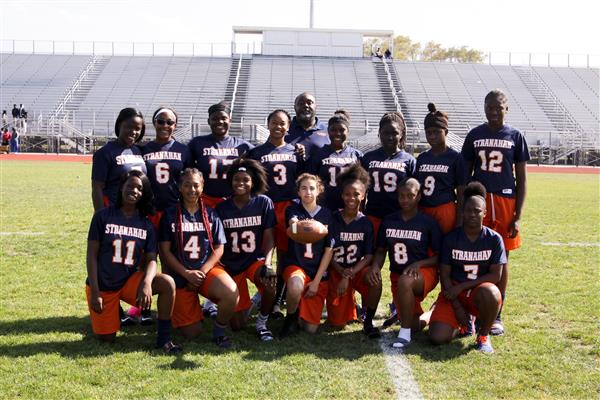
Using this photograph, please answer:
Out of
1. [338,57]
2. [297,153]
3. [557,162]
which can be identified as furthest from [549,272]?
[338,57]

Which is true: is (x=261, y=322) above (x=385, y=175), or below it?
below

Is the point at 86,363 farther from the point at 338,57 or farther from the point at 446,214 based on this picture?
the point at 338,57

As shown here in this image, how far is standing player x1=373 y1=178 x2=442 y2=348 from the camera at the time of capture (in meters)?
4.53

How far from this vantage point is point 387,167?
16.2 feet

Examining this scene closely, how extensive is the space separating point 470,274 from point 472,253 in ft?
0.54

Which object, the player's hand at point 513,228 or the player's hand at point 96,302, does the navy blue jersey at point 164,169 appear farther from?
the player's hand at point 513,228

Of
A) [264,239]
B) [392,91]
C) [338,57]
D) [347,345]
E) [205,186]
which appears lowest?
[347,345]

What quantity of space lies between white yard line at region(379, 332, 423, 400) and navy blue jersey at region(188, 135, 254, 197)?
192 centimetres

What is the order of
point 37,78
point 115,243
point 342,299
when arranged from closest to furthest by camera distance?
point 115,243
point 342,299
point 37,78

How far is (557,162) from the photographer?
3162 cm

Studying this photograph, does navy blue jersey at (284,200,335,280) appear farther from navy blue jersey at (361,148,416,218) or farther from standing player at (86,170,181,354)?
standing player at (86,170,181,354)

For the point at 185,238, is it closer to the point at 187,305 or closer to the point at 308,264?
the point at 187,305

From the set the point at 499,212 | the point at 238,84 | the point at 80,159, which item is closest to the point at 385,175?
the point at 499,212

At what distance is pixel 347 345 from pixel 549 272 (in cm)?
333
